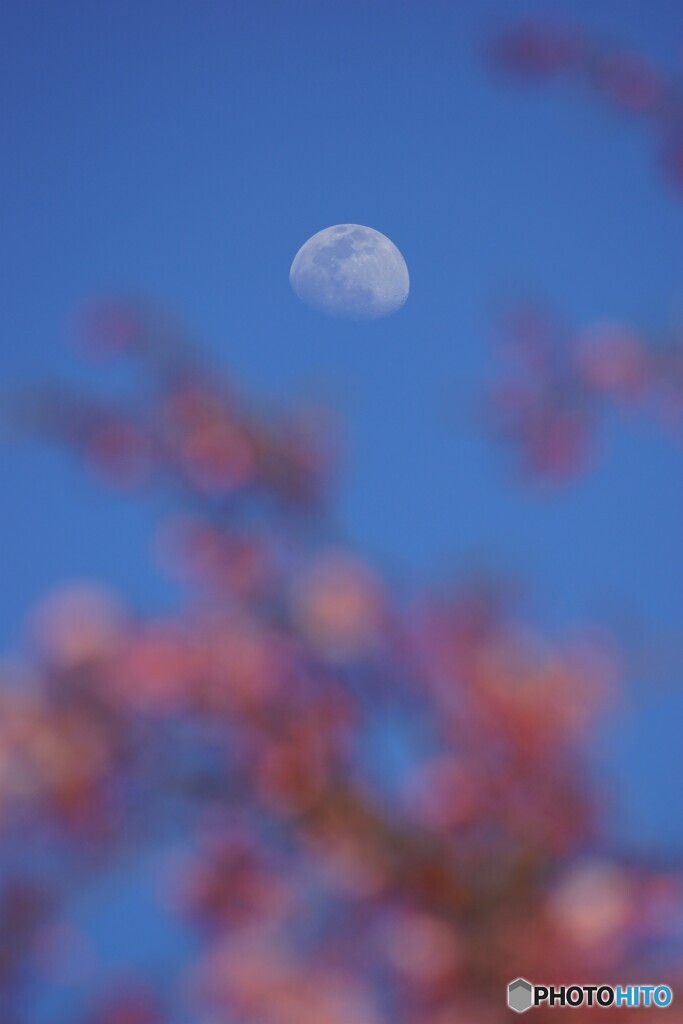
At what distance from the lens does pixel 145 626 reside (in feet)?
7.48

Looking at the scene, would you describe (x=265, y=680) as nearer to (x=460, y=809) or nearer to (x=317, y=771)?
(x=317, y=771)

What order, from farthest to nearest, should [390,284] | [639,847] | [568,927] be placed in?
[390,284] < [639,847] < [568,927]

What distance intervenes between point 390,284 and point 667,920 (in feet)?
5.87

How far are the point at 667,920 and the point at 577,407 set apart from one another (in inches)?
43.9

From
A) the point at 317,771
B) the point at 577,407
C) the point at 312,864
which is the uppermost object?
the point at 577,407

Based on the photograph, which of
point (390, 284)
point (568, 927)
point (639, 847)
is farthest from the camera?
point (390, 284)

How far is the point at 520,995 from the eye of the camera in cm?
206

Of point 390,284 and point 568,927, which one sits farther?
point 390,284

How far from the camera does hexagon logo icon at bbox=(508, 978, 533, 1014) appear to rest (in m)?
2.04

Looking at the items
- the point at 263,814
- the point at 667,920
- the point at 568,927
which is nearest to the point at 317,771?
the point at 263,814

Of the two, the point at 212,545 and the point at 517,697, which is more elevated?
the point at 212,545

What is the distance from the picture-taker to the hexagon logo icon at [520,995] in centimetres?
204

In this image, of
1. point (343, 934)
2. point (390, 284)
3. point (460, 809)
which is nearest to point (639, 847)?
point (460, 809)

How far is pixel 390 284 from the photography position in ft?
9.71
